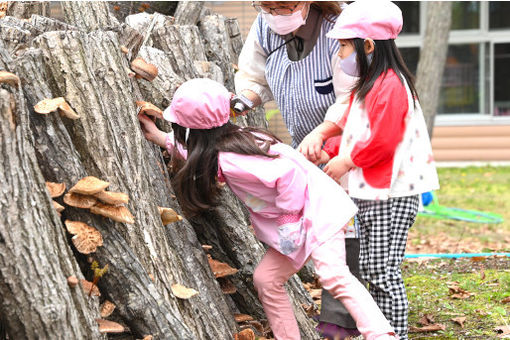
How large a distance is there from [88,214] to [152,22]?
2.19 meters

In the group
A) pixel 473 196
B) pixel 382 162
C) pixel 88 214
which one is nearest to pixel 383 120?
pixel 382 162

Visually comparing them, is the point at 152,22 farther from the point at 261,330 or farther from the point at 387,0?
the point at 261,330

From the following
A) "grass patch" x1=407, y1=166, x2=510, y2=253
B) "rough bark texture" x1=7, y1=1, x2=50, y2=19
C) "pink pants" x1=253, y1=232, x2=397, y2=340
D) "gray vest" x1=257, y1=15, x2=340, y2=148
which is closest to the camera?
"pink pants" x1=253, y1=232, x2=397, y2=340

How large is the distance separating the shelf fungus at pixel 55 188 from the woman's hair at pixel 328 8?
1816 millimetres

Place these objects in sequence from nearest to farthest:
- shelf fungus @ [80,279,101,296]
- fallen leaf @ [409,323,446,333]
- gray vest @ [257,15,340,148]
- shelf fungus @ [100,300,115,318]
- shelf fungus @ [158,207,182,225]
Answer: shelf fungus @ [80,279,101,296] → shelf fungus @ [100,300,115,318] → shelf fungus @ [158,207,182,225] → gray vest @ [257,15,340,148] → fallen leaf @ [409,323,446,333]

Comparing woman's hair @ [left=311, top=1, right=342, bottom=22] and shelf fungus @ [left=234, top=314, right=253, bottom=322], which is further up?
woman's hair @ [left=311, top=1, right=342, bottom=22]

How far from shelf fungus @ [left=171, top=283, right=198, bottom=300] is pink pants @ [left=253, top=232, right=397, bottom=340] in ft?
1.55

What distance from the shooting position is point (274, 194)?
3.50 metres

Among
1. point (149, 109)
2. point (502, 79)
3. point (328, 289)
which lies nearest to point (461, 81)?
point (502, 79)

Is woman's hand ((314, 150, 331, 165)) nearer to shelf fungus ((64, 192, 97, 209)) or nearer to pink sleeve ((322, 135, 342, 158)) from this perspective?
pink sleeve ((322, 135, 342, 158))

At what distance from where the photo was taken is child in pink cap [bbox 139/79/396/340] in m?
3.38

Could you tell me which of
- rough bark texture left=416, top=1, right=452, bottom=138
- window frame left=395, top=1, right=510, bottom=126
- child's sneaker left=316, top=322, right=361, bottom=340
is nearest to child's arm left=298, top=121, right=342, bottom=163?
child's sneaker left=316, top=322, right=361, bottom=340

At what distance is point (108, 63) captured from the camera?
135 inches

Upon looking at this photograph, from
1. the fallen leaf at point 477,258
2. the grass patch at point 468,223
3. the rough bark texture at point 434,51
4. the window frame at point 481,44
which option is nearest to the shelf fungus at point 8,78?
the fallen leaf at point 477,258
